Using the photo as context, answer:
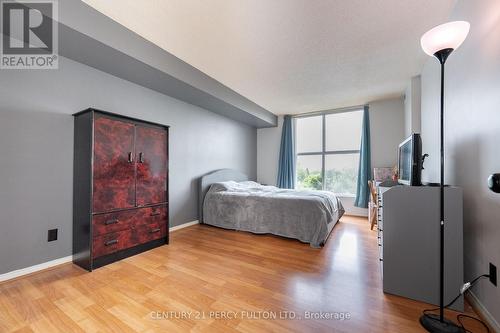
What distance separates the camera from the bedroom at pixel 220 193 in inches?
56.8

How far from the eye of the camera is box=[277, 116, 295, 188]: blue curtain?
534cm

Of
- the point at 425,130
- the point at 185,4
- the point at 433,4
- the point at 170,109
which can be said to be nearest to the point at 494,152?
the point at 433,4

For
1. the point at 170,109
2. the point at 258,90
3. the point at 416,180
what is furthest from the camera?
the point at 258,90

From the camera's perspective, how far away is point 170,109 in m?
3.39

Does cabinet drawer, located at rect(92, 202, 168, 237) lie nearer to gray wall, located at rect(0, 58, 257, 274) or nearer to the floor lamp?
gray wall, located at rect(0, 58, 257, 274)

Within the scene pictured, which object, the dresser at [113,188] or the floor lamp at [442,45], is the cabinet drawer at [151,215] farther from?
the floor lamp at [442,45]

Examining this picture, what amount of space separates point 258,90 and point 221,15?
1931mm

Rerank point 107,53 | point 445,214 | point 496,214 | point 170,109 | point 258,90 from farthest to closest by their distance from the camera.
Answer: point 258,90, point 170,109, point 107,53, point 445,214, point 496,214

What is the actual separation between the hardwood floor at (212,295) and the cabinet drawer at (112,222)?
Answer: 0.37 metres

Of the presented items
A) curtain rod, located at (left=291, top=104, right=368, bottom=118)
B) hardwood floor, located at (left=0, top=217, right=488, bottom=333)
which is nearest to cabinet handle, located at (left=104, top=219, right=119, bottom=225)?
hardwood floor, located at (left=0, top=217, right=488, bottom=333)

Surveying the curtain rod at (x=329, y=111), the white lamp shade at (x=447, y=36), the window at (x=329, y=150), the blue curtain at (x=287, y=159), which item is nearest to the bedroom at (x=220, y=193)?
the white lamp shade at (x=447, y=36)

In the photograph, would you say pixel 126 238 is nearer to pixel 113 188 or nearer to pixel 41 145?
pixel 113 188

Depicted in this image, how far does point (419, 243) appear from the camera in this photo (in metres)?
1.57

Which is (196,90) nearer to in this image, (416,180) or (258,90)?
(258,90)
